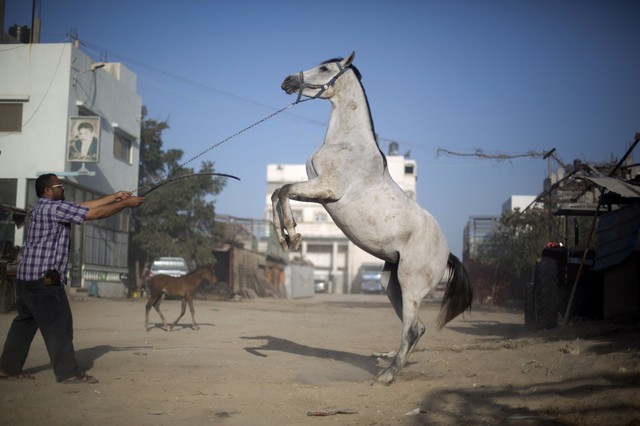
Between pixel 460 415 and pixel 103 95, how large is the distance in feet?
88.1

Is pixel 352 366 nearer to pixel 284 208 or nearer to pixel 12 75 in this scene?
pixel 284 208

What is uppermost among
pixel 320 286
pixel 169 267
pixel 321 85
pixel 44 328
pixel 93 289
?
pixel 321 85

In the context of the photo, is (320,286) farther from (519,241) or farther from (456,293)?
(456,293)

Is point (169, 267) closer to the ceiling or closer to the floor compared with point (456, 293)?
closer to the floor

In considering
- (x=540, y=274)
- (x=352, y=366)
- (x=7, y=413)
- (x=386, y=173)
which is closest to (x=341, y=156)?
(x=386, y=173)

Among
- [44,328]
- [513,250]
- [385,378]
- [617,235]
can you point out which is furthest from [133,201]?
[513,250]

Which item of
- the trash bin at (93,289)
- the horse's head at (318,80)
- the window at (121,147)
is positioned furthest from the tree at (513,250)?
the horse's head at (318,80)

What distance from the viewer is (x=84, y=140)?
24.8 meters

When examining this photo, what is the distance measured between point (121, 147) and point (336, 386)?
26.9 metres

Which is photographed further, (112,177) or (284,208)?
(112,177)

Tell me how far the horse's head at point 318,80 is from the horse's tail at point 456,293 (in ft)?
8.72

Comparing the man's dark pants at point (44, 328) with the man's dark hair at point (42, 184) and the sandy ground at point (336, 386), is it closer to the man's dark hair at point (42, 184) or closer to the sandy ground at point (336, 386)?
the sandy ground at point (336, 386)

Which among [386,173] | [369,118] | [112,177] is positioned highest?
[112,177]

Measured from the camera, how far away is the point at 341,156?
674 centimetres
